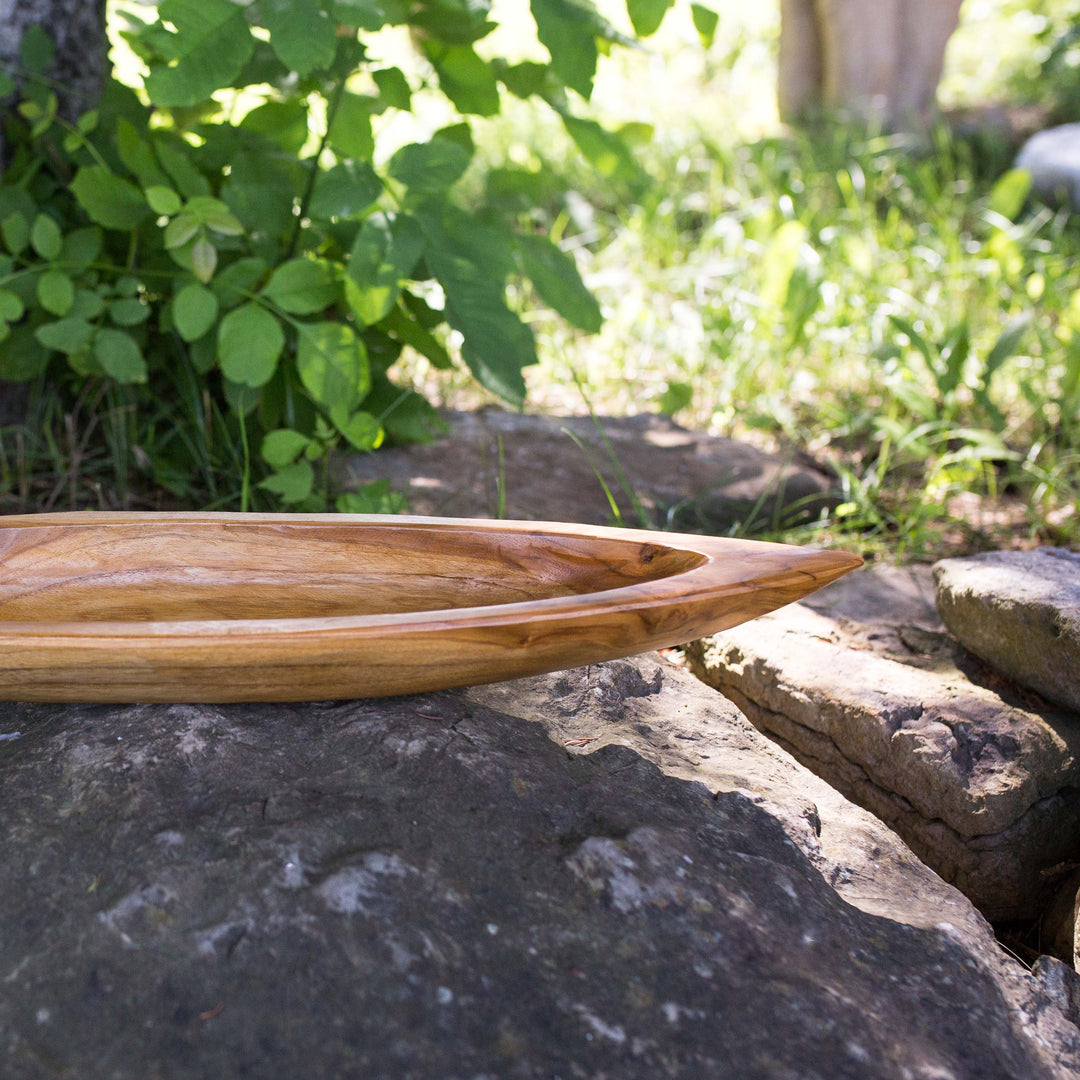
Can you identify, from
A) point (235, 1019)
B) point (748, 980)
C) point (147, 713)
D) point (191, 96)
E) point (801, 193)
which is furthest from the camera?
point (801, 193)

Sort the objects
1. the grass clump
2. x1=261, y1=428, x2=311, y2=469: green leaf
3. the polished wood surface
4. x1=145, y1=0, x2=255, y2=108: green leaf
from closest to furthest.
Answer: the polished wood surface → x1=145, y1=0, x2=255, y2=108: green leaf → x1=261, y1=428, x2=311, y2=469: green leaf → the grass clump

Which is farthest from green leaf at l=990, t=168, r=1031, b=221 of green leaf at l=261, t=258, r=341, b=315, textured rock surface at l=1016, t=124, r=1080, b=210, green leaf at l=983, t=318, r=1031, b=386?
green leaf at l=261, t=258, r=341, b=315

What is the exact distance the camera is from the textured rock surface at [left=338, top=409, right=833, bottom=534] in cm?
226

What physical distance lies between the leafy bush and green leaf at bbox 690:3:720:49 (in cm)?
13

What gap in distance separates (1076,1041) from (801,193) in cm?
371

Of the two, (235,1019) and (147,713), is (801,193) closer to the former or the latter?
(147,713)

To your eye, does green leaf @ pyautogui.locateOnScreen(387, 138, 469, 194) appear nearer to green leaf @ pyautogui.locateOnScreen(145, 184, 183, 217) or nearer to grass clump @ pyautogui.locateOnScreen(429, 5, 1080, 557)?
green leaf @ pyautogui.locateOnScreen(145, 184, 183, 217)

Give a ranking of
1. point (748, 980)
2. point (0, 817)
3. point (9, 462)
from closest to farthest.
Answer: point (748, 980) < point (0, 817) < point (9, 462)

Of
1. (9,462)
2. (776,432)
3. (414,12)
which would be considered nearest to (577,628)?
(414,12)

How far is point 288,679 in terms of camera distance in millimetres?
1159

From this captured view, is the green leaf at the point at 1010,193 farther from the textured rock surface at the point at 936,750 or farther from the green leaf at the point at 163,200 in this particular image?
the green leaf at the point at 163,200

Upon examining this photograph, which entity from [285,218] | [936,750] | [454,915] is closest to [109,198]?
[285,218]

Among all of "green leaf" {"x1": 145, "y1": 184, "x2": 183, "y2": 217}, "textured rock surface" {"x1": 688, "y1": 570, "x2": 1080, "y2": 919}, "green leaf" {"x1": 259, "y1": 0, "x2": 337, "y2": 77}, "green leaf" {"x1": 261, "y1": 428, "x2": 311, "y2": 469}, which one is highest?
"green leaf" {"x1": 259, "y1": 0, "x2": 337, "y2": 77}

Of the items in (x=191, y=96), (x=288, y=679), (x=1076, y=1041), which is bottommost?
(x=1076, y=1041)
